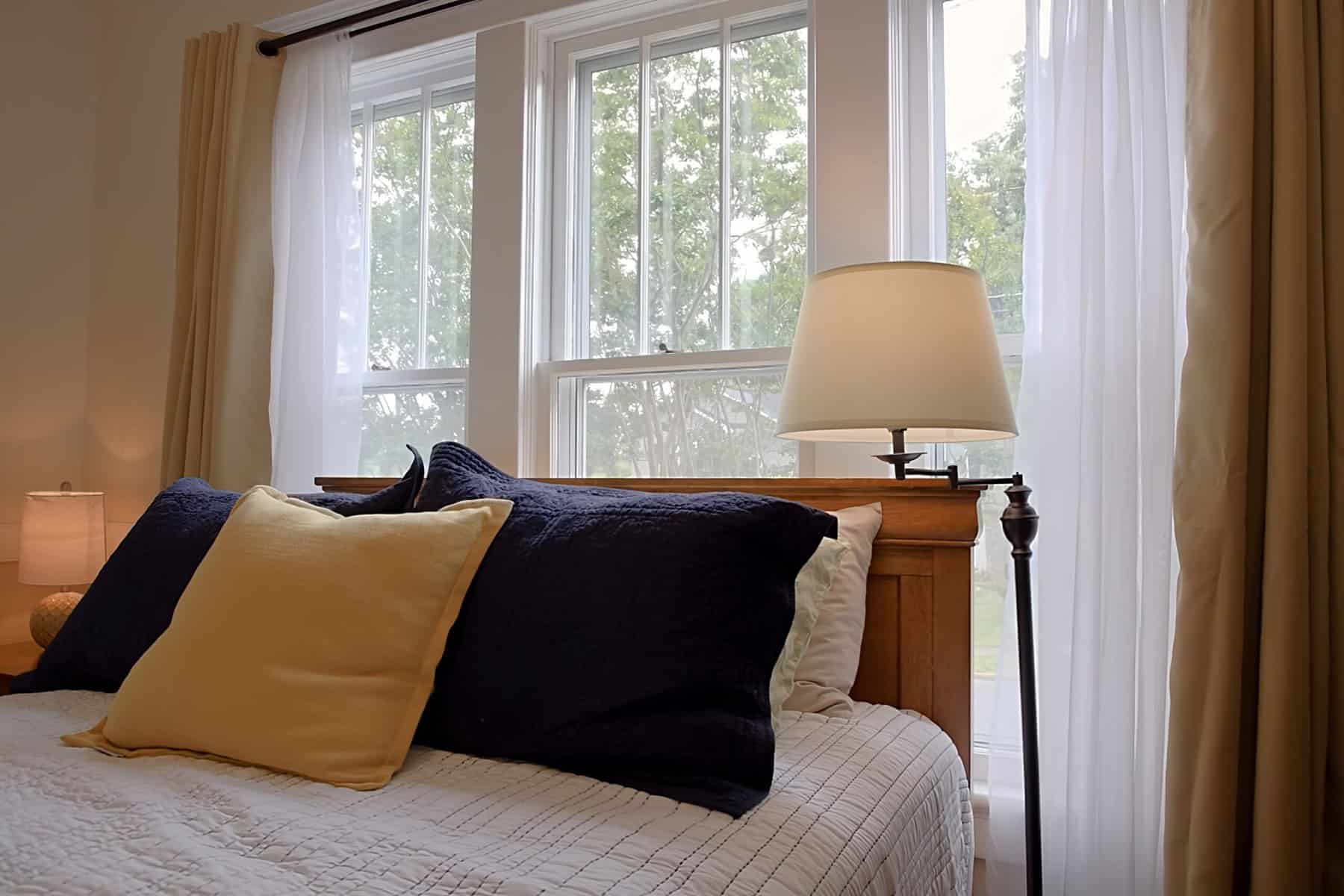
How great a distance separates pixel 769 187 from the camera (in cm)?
223

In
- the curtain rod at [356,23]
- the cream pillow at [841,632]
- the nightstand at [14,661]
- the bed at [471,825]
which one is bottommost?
the nightstand at [14,661]

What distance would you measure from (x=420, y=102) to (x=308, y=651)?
203 cm

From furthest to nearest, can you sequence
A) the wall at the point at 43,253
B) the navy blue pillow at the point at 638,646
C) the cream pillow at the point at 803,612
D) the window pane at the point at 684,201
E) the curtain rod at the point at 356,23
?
the wall at the point at 43,253, the curtain rod at the point at 356,23, the window pane at the point at 684,201, the cream pillow at the point at 803,612, the navy blue pillow at the point at 638,646

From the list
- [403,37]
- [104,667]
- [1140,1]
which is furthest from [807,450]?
[403,37]

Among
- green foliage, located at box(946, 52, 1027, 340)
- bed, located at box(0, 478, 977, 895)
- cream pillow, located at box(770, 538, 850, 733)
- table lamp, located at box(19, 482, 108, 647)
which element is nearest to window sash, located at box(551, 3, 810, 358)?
green foliage, located at box(946, 52, 1027, 340)

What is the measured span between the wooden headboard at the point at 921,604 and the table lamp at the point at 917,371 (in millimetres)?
169

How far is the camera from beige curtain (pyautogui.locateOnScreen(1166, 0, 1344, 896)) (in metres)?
1.40

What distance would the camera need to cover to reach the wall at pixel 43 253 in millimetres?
3057

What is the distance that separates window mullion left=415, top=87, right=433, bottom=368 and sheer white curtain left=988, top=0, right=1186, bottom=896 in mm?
1652

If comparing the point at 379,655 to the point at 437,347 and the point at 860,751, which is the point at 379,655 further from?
the point at 437,347

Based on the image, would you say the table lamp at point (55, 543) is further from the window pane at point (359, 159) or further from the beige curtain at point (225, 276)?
the window pane at point (359, 159)

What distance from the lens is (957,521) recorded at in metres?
1.66

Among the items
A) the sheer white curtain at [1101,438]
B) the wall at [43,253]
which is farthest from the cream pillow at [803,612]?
the wall at [43,253]

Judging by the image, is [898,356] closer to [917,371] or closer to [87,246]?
[917,371]
